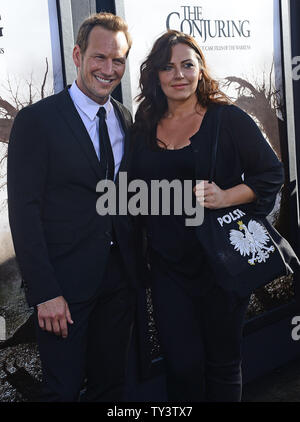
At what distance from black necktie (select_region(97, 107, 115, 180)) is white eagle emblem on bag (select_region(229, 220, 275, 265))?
0.51 metres

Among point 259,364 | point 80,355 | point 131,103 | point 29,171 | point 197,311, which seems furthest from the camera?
point 259,364

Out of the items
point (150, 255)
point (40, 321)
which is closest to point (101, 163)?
point (150, 255)

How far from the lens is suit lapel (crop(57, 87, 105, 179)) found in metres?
2.10

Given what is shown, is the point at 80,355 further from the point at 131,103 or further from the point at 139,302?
the point at 131,103

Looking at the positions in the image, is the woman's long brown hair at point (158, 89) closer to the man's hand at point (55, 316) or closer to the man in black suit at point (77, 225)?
the man in black suit at point (77, 225)

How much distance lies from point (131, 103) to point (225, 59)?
0.71 m

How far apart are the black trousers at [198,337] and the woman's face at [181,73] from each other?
0.71 meters

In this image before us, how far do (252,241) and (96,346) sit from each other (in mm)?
728

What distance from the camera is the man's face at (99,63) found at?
216 centimetres

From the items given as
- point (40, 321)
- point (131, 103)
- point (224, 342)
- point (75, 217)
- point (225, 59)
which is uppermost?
point (225, 59)

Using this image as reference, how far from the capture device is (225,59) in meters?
3.19
